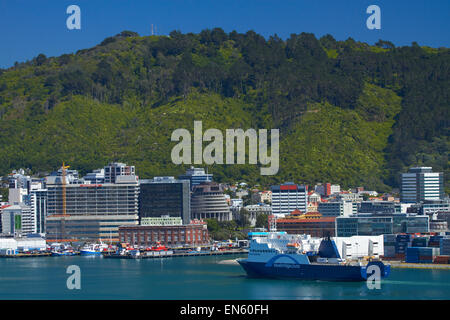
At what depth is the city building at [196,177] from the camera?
100 meters

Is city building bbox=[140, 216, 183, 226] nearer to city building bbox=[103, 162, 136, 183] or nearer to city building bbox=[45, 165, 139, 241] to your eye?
city building bbox=[45, 165, 139, 241]

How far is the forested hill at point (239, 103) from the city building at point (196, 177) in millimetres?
4094

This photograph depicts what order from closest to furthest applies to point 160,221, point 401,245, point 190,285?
1. point 190,285
2. point 401,245
3. point 160,221

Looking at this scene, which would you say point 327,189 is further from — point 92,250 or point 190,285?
point 190,285

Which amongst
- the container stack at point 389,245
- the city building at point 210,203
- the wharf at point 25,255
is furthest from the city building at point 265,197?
the container stack at point 389,245

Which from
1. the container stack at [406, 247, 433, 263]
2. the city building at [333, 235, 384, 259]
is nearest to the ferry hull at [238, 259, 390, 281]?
the city building at [333, 235, 384, 259]

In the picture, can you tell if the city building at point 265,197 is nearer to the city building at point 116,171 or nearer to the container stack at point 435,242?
the city building at point 116,171

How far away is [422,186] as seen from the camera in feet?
328

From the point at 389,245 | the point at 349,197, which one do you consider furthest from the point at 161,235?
the point at 389,245

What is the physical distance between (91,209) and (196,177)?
1275cm

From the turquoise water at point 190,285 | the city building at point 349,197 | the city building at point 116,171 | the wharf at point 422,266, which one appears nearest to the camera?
the turquoise water at point 190,285

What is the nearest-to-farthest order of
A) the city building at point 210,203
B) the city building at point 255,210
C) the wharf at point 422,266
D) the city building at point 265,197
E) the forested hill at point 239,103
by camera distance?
the wharf at point 422,266
the city building at point 210,203
the city building at point 255,210
the city building at point 265,197
the forested hill at point 239,103

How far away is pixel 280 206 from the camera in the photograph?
9825 cm

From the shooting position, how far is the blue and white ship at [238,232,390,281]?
50406mm
